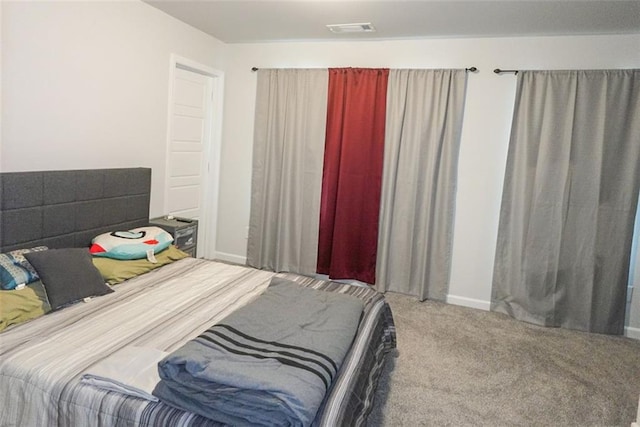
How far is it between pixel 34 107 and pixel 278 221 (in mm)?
2426

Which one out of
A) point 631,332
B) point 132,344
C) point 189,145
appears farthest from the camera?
point 189,145

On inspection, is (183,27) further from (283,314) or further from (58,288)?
(283,314)

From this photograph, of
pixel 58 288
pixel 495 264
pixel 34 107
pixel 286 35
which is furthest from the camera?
pixel 286 35

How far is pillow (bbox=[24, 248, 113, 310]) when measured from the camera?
2283mm

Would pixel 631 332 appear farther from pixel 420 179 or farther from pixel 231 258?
pixel 231 258

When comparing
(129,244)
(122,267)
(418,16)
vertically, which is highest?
(418,16)

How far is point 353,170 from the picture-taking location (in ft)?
13.8

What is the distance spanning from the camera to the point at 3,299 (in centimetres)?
210

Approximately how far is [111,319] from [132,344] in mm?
320

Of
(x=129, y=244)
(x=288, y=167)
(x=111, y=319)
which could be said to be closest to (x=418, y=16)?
(x=288, y=167)

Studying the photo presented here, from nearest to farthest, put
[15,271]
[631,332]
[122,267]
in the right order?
[15,271]
[122,267]
[631,332]

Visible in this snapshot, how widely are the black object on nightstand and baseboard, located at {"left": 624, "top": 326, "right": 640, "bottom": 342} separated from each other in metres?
3.78

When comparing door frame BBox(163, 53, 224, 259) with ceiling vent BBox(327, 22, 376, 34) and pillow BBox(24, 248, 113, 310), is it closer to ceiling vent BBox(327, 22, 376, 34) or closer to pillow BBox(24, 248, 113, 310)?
ceiling vent BBox(327, 22, 376, 34)

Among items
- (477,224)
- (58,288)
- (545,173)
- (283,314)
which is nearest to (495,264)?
(477,224)
